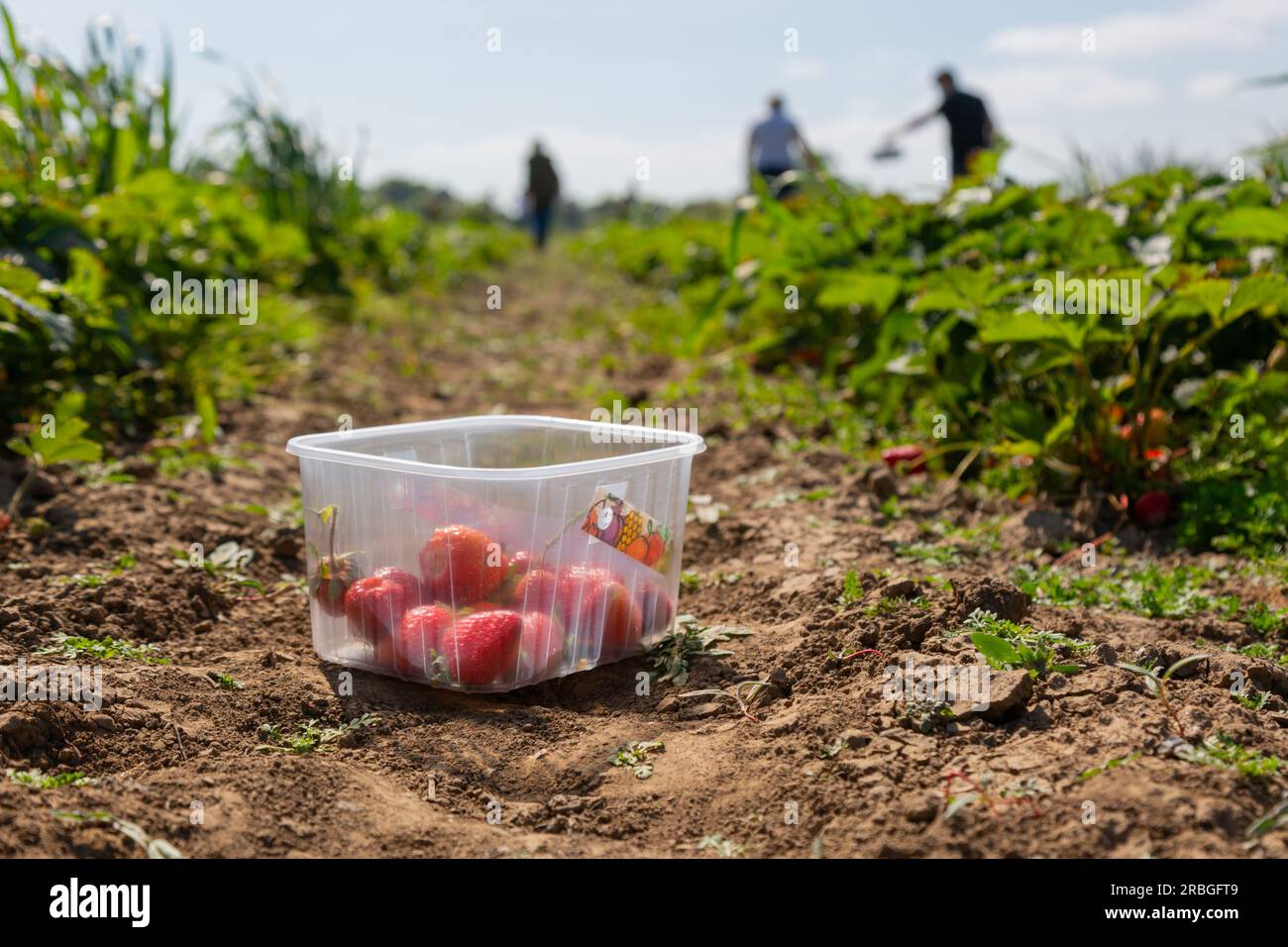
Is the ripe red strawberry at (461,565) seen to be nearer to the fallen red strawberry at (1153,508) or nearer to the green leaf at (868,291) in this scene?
the fallen red strawberry at (1153,508)

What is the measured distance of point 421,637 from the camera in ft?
7.07

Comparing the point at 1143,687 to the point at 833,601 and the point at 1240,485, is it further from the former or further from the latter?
the point at 1240,485

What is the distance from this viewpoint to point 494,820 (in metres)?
1.77

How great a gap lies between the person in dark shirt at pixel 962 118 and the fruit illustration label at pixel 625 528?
7.07 metres

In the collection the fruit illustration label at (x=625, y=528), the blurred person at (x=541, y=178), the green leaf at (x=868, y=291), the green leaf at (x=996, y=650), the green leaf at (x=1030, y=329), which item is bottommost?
the green leaf at (x=996, y=650)

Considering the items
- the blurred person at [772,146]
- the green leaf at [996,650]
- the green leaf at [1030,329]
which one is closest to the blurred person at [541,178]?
the blurred person at [772,146]

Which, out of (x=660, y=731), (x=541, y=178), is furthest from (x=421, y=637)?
(x=541, y=178)

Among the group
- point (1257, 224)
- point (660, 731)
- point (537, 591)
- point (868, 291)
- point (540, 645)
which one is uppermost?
point (1257, 224)

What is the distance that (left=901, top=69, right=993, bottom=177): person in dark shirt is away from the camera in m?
8.73

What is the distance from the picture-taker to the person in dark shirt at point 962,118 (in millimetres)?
8734

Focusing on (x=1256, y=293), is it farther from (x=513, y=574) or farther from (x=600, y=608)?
(x=513, y=574)

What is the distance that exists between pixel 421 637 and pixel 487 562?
0.62ft

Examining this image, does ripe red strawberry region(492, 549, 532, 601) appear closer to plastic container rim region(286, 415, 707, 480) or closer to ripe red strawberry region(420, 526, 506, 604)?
ripe red strawberry region(420, 526, 506, 604)

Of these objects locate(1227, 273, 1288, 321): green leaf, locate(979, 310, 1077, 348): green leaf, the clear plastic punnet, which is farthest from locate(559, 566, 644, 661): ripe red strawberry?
locate(1227, 273, 1288, 321): green leaf
